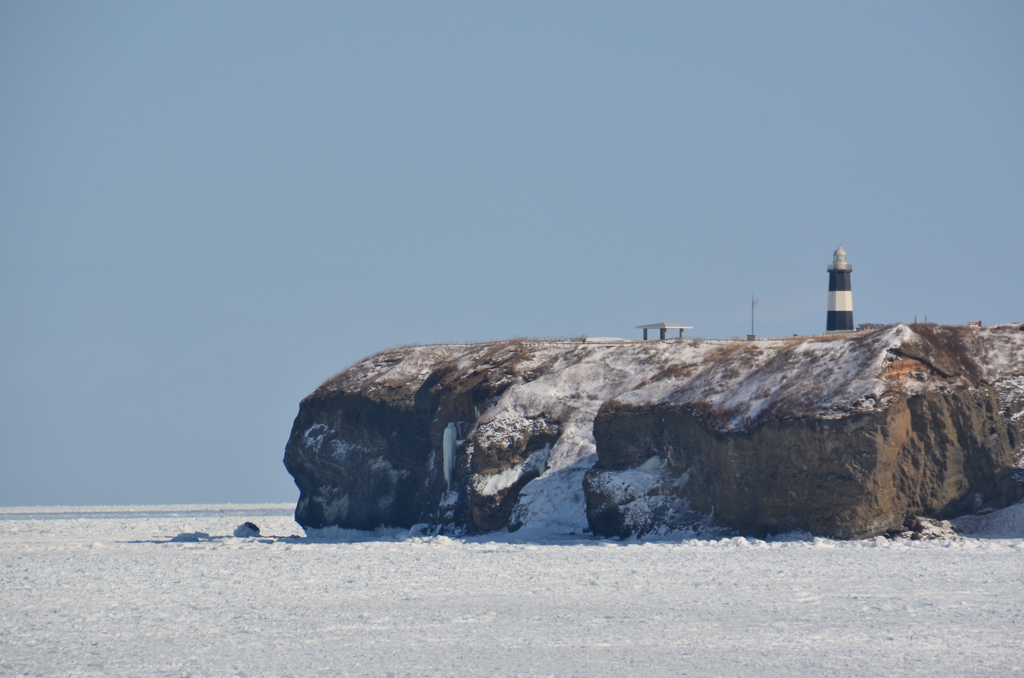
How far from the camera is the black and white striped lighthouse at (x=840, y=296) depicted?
75438 millimetres

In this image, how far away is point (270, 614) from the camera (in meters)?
25.3

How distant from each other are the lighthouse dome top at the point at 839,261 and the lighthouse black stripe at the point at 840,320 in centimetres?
294

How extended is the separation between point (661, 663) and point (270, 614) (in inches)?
390

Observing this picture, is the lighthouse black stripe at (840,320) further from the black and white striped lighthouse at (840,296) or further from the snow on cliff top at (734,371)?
the snow on cliff top at (734,371)

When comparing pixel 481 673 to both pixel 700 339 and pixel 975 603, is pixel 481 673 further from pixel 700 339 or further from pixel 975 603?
pixel 700 339

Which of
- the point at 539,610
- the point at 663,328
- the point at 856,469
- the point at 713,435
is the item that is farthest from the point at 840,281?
the point at 539,610

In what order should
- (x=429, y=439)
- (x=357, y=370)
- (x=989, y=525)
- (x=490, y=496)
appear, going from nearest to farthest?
1. (x=989, y=525)
2. (x=490, y=496)
3. (x=429, y=439)
4. (x=357, y=370)

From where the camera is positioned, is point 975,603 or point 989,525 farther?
point 989,525

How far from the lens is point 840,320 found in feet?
247

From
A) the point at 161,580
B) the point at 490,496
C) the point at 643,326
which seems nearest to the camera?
the point at 161,580

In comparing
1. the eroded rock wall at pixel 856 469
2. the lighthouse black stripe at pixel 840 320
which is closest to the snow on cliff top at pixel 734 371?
the eroded rock wall at pixel 856 469

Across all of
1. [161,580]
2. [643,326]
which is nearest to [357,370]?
[643,326]

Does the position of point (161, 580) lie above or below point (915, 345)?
below

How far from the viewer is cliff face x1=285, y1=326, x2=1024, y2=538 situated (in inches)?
1438
